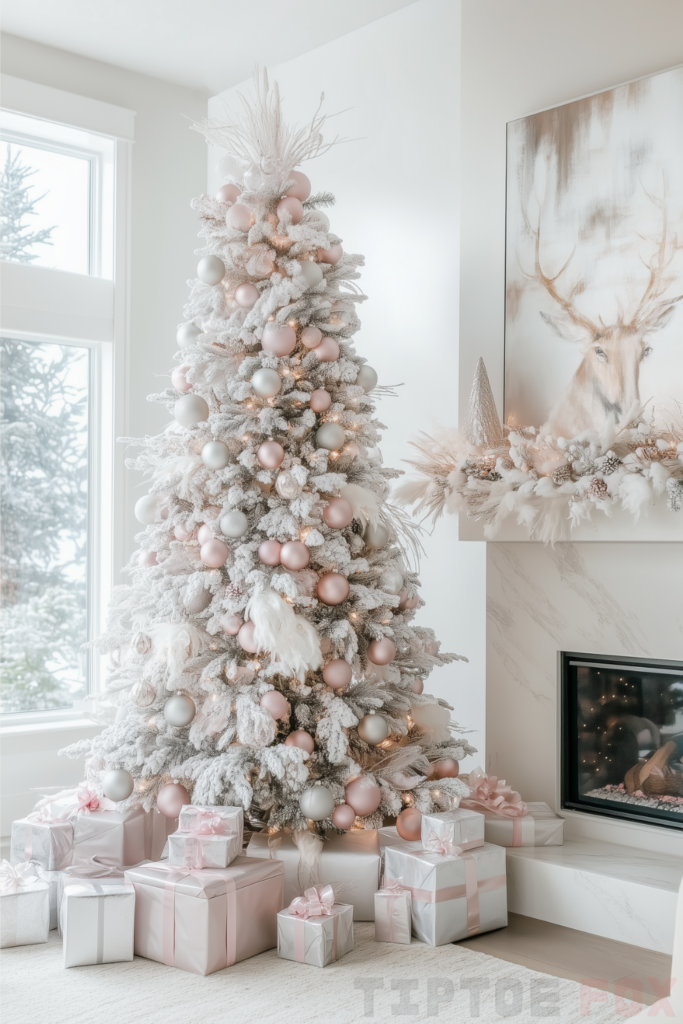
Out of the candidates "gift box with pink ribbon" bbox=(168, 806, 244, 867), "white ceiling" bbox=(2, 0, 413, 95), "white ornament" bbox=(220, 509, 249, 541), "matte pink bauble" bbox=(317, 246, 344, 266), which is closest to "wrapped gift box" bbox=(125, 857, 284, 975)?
"gift box with pink ribbon" bbox=(168, 806, 244, 867)

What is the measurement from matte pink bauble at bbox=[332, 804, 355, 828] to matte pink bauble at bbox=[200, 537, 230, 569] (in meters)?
0.73

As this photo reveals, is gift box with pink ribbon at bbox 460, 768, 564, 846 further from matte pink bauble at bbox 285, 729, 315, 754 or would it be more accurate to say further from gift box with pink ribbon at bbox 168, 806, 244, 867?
gift box with pink ribbon at bbox 168, 806, 244, 867

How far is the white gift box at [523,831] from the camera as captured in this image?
8.74 ft

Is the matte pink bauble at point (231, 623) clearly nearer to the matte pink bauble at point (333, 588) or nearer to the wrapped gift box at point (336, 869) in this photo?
the matte pink bauble at point (333, 588)

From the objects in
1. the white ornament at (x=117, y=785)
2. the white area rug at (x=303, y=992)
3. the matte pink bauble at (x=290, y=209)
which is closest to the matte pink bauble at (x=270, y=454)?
the matte pink bauble at (x=290, y=209)

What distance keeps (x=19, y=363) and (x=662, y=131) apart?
2600 millimetres

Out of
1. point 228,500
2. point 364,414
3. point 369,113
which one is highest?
point 369,113

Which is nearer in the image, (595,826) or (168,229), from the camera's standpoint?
(595,826)

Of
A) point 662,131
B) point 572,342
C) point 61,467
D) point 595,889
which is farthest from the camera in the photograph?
point 61,467

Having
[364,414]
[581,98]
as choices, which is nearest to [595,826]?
[364,414]

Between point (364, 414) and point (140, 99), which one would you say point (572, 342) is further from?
point (140, 99)

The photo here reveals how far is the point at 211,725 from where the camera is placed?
248cm

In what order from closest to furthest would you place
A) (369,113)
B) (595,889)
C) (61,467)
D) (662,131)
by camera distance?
(595,889)
(662,131)
(369,113)
(61,467)

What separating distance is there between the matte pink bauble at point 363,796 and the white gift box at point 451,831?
0.14m
